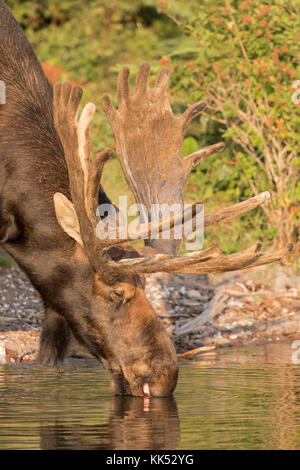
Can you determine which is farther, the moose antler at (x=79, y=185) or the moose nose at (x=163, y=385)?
the moose nose at (x=163, y=385)

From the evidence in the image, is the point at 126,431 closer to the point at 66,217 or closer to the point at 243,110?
the point at 66,217

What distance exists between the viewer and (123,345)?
6.55m

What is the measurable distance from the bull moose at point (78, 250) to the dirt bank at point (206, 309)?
7.22 ft

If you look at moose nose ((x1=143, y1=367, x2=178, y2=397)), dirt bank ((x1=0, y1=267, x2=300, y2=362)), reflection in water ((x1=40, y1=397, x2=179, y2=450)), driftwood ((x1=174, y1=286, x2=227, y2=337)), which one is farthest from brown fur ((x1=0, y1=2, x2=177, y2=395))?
driftwood ((x1=174, y1=286, x2=227, y2=337))

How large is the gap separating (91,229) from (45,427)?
1.20 m

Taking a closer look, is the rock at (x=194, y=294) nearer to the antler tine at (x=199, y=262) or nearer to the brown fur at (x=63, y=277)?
the brown fur at (x=63, y=277)

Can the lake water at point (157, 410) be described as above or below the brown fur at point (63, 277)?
below

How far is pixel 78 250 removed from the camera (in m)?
6.50

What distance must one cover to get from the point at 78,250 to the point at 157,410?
41.4 inches

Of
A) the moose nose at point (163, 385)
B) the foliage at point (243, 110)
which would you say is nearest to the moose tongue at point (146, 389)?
the moose nose at point (163, 385)

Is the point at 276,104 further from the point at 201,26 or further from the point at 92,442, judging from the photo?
the point at 92,442

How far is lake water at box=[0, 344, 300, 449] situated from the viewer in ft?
17.9

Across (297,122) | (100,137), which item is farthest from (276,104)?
(100,137)

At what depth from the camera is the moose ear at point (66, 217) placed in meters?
6.41
